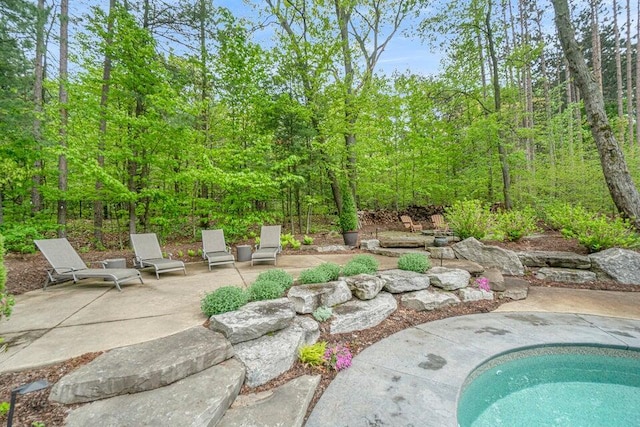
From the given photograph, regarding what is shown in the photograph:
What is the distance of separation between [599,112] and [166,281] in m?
8.78

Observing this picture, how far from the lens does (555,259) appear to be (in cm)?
508

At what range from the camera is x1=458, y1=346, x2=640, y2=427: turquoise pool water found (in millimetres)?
2256

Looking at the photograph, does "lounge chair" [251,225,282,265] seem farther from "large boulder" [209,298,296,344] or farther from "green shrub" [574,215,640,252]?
"green shrub" [574,215,640,252]

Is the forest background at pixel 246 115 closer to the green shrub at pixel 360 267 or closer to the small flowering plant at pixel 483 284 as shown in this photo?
the green shrub at pixel 360 267

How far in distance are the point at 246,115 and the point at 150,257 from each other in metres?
5.15

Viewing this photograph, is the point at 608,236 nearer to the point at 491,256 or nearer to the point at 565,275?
the point at 565,275

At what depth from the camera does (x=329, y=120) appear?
27.3ft

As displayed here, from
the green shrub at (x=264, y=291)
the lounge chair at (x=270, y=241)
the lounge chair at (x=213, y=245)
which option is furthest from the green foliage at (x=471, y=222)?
the lounge chair at (x=213, y=245)

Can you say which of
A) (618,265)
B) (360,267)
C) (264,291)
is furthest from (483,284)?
(264,291)

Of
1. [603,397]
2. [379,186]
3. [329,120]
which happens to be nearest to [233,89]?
[329,120]

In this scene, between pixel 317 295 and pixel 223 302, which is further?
pixel 317 295

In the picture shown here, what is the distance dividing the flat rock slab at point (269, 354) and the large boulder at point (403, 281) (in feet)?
5.68

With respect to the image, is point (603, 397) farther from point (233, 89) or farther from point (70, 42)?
point (70, 42)

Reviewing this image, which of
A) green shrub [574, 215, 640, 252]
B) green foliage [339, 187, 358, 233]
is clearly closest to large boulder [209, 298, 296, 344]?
green foliage [339, 187, 358, 233]
